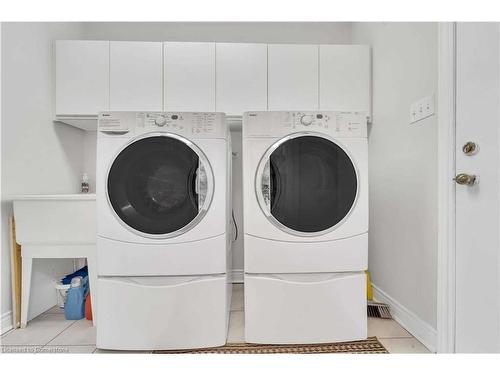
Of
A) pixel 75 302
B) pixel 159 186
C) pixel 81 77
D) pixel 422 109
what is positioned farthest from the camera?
pixel 81 77

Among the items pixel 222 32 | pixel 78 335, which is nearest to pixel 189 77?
pixel 222 32

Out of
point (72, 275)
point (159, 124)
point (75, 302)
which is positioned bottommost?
point (75, 302)

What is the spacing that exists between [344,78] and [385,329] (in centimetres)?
173

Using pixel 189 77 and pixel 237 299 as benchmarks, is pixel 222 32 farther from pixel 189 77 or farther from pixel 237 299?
pixel 237 299

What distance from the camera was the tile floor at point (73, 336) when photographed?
156cm

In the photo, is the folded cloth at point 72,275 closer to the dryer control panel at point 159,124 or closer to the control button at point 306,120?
the dryer control panel at point 159,124

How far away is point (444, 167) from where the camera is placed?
53.4 inches

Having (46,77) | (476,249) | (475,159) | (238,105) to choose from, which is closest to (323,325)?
(476,249)

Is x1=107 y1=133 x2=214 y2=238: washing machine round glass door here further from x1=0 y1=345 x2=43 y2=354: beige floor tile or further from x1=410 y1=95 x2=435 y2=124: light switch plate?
x1=410 y1=95 x2=435 y2=124: light switch plate

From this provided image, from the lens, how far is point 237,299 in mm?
2256

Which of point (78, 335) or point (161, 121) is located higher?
point (161, 121)

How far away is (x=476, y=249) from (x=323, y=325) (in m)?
0.77

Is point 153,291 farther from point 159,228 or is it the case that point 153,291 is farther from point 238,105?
point 238,105

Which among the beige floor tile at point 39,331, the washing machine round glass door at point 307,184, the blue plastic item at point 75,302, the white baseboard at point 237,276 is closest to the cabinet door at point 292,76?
the washing machine round glass door at point 307,184
